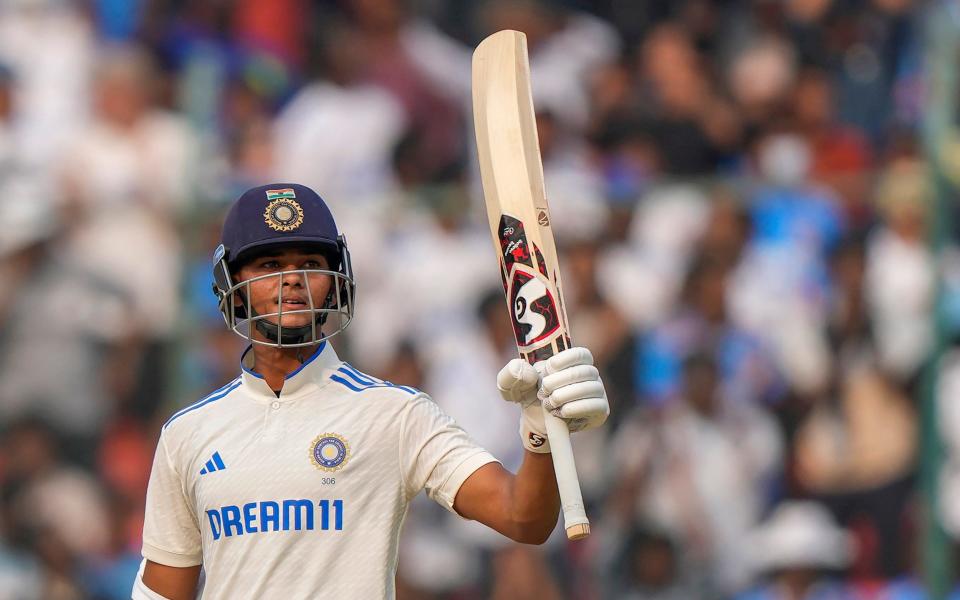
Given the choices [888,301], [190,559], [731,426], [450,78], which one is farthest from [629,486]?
[190,559]

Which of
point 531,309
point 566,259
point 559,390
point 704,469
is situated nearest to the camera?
point 559,390

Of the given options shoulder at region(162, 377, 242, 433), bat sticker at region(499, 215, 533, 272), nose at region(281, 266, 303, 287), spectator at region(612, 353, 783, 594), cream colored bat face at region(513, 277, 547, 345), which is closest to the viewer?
cream colored bat face at region(513, 277, 547, 345)

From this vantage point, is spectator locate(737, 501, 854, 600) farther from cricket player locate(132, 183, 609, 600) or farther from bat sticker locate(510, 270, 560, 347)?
bat sticker locate(510, 270, 560, 347)

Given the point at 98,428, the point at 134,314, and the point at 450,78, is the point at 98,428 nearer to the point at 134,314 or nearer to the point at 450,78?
the point at 134,314

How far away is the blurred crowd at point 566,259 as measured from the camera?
732cm

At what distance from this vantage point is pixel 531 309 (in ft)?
11.7

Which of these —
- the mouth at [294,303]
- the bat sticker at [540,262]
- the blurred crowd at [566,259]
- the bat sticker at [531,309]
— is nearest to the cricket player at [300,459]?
the mouth at [294,303]

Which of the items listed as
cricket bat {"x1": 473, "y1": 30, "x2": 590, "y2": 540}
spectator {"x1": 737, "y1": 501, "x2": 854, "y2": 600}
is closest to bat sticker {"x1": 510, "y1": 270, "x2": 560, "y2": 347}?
cricket bat {"x1": 473, "y1": 30, "x2": 590, "y2": 540}

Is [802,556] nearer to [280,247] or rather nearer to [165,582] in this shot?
[165,582]

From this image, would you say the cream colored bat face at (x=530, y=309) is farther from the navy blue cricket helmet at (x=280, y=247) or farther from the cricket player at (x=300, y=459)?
the navy blue cricket helmet at (x=280, y=247)

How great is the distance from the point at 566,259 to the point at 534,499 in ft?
14.7

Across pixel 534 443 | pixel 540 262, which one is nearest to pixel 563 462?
pixel 534 443

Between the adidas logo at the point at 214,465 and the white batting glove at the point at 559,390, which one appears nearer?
the white batting glove at the point at 559,390

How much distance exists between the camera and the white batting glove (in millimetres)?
3260
